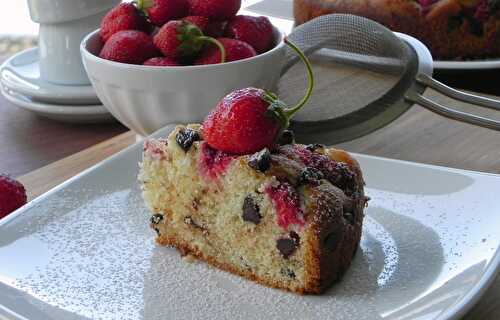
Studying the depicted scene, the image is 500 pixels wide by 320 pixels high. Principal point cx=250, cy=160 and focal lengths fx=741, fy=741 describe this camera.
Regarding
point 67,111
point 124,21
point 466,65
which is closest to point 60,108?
point 67,111

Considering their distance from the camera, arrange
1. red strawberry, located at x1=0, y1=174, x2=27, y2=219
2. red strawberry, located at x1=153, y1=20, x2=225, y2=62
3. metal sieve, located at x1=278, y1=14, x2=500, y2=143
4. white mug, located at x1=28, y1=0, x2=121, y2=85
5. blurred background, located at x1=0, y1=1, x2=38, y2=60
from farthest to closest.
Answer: blurred background, located at x1=0, y1=1, x2=38, y2=60 → white mug, located at x1=28, y1=0, x2=121, y2=85 → metal sieve, located at x1=278, y1=14, x2=500, y2=143 → red strawberry, located at x1=153, y1=20, x2=225, y2=62 → red strawberry, located at x1=0, y1=174, x2=27, y2=219

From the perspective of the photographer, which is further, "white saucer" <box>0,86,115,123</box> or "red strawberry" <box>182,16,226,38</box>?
"white saucer" <box>0,86,115,123</box>

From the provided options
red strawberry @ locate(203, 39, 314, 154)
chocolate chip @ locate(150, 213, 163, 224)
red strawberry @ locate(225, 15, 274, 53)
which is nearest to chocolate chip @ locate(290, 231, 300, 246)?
red strawberry @ locate(203, 39, 314, 154)

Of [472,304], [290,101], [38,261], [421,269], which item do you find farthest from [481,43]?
[38,261]

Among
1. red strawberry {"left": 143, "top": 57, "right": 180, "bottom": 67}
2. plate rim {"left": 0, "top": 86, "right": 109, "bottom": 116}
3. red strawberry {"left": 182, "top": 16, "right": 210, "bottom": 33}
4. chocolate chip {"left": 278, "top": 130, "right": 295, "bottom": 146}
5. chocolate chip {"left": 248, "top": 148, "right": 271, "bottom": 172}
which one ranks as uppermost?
red strawberry {"left": 182, "top": 16, "right": 210, "bottom": 33}

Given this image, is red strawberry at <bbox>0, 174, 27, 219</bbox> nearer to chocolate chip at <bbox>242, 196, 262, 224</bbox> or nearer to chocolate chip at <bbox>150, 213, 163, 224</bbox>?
chocolate chip at <bbox>150, 213, 163, 224</bbox>

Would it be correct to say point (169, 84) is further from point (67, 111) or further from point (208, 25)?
point (67, 111)

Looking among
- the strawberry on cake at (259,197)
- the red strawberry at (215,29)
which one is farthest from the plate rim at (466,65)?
the strawberry on cake at (259,197)

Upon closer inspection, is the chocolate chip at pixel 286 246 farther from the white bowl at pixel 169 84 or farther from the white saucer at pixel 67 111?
the white saucer at pixel 67 111
